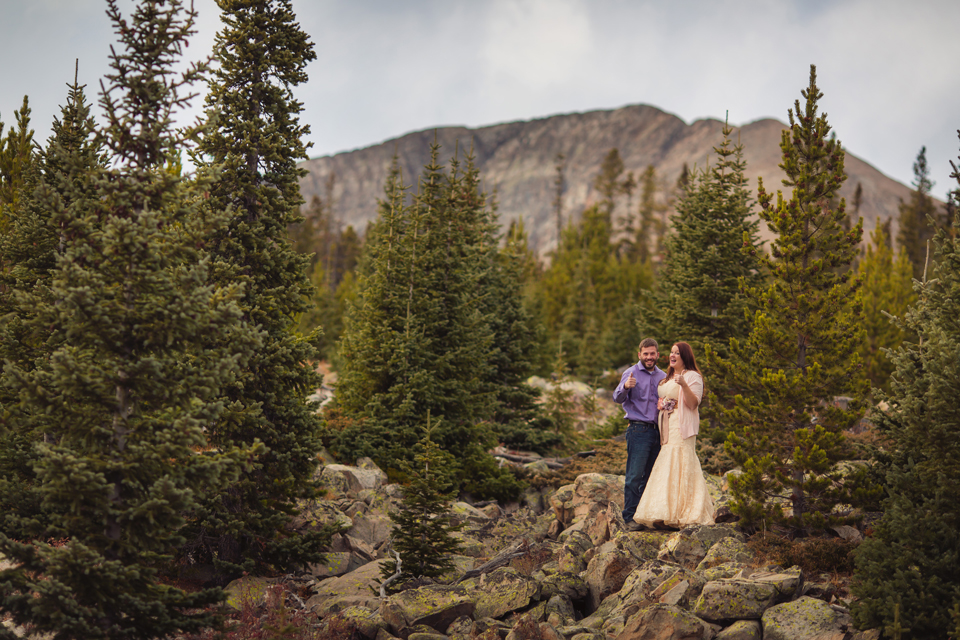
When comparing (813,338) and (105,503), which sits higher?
(813,338)

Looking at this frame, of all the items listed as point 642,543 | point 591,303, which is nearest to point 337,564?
point 642,543

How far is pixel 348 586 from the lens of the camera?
438 inches

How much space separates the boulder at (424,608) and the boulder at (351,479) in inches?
234

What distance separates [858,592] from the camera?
785 centimetres

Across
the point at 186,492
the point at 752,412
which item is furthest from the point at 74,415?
the point at 752,412

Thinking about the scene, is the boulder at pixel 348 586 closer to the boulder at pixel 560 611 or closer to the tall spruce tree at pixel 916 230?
the boulder at pixel 560 611

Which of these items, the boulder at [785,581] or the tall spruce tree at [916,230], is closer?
the boulder at [785,581]

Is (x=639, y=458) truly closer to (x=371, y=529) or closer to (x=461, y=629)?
(x=461, y=629)

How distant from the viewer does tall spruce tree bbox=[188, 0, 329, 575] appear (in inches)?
444

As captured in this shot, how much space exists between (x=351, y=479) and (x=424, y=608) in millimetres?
7090

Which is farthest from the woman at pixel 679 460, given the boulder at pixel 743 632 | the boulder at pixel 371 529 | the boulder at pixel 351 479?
the boulder at pixel 351 479

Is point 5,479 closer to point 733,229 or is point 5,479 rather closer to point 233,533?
point 233,533

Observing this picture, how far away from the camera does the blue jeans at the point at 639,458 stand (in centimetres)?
1152

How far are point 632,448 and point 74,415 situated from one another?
27.8 ft
